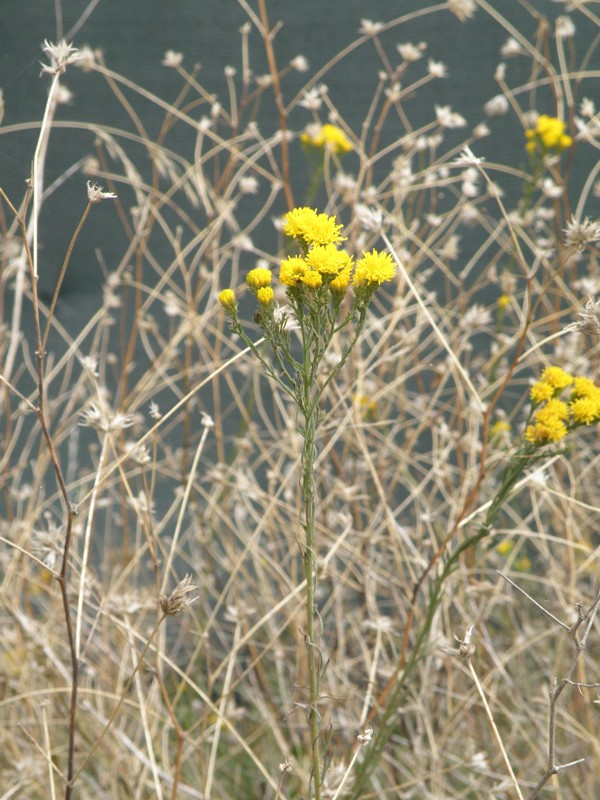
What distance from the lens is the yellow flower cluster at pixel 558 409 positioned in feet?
3.46

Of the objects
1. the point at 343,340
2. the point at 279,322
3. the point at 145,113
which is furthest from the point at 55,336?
the point at 279,322

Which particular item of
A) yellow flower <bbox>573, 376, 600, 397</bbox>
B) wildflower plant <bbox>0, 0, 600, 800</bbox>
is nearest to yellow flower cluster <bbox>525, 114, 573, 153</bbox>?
wildflower plant <bbox>0, 0, 600, 800</bbox>

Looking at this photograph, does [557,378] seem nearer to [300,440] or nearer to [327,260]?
[327,260]

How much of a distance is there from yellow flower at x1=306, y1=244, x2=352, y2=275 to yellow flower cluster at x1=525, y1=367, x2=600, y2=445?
346 mm

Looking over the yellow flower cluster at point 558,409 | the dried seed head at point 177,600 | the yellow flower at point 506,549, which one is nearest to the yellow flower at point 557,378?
the yellow flower cluster at point 558,409

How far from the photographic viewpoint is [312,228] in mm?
913

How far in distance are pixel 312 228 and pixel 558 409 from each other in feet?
1.29

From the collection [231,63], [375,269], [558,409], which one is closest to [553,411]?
[558,409]

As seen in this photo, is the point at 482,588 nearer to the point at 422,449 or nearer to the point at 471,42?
the point at 422,449

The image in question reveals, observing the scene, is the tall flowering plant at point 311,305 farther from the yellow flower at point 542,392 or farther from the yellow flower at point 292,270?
the yellow flower at point 542,392

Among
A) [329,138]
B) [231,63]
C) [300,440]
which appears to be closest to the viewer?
[329,138]

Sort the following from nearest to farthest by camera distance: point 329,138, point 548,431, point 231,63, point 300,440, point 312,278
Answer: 1. point 312,278
2. point 548,431
3. point 329,138
4. point 300,440
5. point 231,63

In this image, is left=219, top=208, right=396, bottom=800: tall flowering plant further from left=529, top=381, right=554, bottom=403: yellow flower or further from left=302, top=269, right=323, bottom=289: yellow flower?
left=529, top=381, right=554, bottom=403: yellow flower

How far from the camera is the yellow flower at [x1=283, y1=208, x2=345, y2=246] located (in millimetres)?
906
